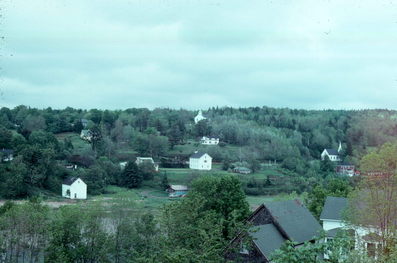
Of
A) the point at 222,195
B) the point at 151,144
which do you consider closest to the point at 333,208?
the point at 222,195

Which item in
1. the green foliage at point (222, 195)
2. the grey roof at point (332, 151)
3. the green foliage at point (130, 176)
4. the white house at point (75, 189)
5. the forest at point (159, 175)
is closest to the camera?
the forest at point (159, 175)

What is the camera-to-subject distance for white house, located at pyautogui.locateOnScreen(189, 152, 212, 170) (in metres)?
59.3

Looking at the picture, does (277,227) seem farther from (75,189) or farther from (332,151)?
(332,151)

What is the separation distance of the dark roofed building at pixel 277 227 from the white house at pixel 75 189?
27.5 meters

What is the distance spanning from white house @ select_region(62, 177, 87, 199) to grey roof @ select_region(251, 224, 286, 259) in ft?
97.2

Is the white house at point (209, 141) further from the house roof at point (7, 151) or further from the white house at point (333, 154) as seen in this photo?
the house roof at point (7, 151)

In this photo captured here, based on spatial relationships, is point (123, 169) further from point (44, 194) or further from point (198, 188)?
point (198, 188)

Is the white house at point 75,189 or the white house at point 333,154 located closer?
the white house at point 75,189

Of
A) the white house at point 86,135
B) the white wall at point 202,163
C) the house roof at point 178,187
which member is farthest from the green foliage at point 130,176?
the white house at point 86,135

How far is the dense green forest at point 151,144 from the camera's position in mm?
46209

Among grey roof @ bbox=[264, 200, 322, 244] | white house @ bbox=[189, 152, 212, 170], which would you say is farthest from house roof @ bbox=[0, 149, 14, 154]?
grey roof @ bbox=[264, 200, 322, 244]

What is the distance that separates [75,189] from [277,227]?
29761mm

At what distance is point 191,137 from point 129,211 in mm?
57046

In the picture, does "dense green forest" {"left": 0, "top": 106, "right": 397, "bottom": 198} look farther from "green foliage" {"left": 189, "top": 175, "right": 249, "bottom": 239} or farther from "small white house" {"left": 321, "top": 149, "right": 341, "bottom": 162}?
"green foliage" {"left": 189, "top": 175, "right": 249, "bottom": 239}
